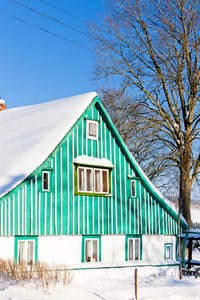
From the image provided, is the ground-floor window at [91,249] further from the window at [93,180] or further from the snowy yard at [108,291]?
the window at [93,180]

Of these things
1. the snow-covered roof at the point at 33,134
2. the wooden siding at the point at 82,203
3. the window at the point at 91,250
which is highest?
the snow-covered roof at the point at 33,134

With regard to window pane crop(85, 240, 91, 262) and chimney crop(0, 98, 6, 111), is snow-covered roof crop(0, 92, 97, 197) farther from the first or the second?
chimney crop(0, 98, 6, 111)

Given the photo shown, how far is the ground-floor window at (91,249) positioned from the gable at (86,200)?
0.31 metres

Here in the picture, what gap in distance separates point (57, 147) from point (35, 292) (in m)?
6.64

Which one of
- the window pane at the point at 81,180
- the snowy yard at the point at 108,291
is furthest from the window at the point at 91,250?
the window pane at the point at 81,180

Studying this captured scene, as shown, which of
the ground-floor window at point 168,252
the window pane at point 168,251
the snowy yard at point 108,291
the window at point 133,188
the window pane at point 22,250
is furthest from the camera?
the window pane at point 168,251

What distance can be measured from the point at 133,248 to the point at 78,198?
3.99 m

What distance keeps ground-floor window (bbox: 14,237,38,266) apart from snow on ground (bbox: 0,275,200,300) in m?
2.06

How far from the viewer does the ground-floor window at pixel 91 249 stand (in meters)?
20.0

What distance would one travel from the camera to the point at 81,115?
2052 cm

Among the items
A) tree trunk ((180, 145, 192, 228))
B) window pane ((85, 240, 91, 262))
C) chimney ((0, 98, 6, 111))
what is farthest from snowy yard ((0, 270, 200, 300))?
chimney ((0, 98, 6, 111))

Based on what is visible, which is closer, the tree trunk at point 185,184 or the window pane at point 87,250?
the window pane at point 87,250

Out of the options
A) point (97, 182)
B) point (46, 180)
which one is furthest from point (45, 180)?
point (97, 182)

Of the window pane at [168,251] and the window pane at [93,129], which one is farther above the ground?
the window pane at [93,129]
